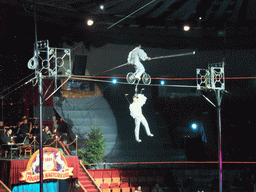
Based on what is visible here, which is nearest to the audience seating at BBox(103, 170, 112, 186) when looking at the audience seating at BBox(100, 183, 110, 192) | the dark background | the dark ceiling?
the audience seating at BBox(100, 183, 110, 192)

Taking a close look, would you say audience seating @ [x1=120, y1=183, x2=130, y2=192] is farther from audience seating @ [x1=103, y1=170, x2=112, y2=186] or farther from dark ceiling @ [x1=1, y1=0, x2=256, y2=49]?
dark ceiling @ [x1=1, y1=0, x2=256, y2=49]

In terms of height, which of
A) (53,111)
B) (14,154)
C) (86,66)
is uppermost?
(86,66)

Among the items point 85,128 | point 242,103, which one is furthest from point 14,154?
point 242,103

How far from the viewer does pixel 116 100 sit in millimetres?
22281

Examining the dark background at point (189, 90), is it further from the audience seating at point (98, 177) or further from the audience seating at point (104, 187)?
the audience seating at point (104, 187)

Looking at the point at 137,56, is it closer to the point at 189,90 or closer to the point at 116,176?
the point at 116,176

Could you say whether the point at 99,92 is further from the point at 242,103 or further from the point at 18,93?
the point at 242,103

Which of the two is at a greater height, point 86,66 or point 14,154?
point 86,66

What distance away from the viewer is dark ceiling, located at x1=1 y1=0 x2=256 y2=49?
17906 millimetres

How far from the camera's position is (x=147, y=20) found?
21281 millimetres

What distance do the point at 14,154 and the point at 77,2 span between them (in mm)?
6900

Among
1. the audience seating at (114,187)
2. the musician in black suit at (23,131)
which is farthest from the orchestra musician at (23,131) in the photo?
the audience seating at (114,187)

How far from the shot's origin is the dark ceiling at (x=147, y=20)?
1791cm

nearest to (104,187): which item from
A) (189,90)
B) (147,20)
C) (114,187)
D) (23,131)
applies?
(114,187)
